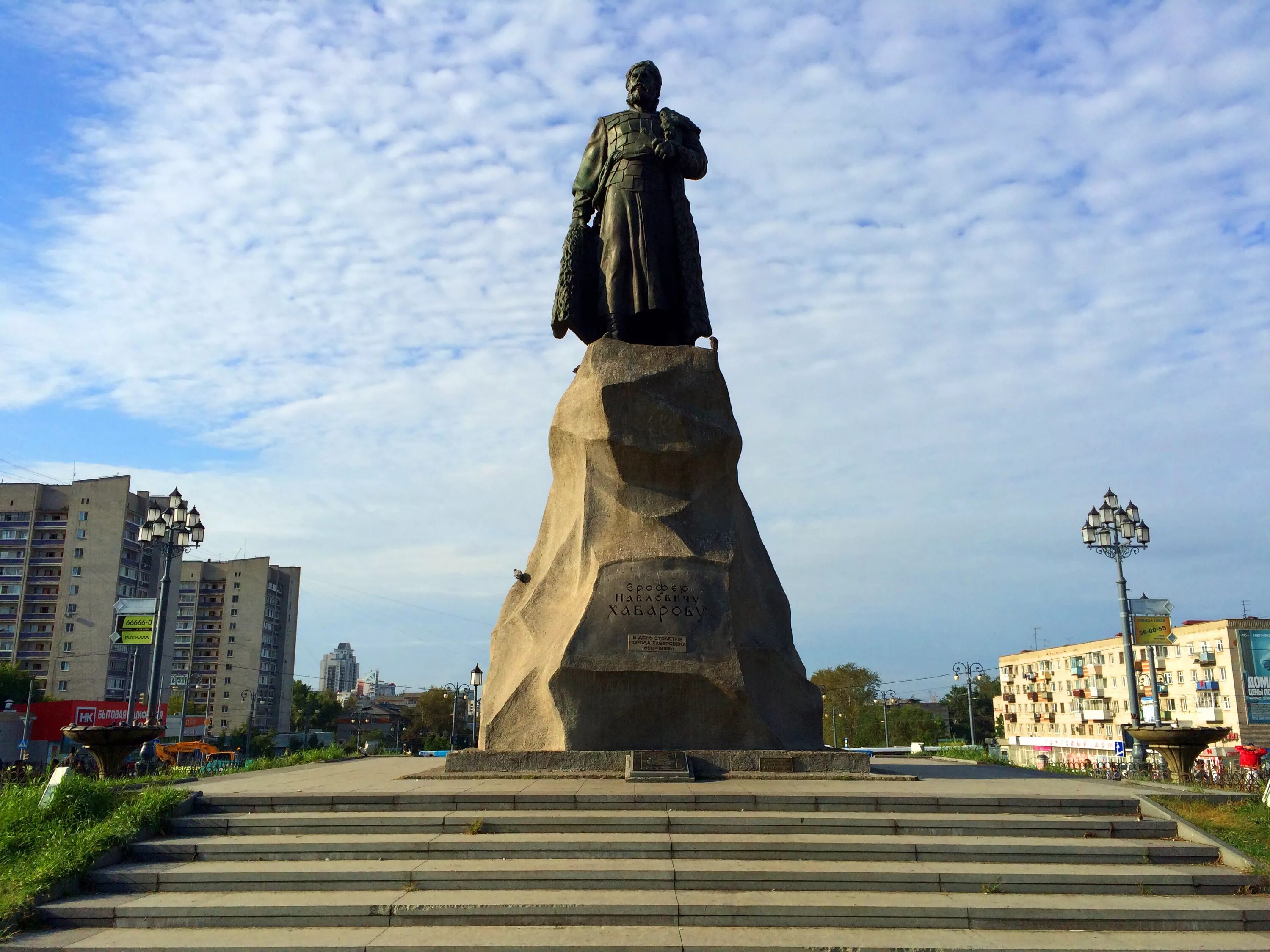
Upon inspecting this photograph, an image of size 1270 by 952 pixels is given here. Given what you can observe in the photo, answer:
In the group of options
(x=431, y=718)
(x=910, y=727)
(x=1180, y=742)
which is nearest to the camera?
(x=1180, y=742)

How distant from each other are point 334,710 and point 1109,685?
67.0m

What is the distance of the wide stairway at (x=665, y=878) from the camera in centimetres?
550

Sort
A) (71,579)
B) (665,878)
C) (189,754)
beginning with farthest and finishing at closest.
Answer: (71,579), (189,754), (665,878)

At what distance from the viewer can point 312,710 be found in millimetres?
84312

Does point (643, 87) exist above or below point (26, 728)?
above

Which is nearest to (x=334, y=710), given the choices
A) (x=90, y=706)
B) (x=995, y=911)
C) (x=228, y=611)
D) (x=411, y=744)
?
(x=228, y=611)

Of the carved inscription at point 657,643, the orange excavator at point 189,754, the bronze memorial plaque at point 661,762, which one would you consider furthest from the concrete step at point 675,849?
Result: the orange excavator at point 189,754

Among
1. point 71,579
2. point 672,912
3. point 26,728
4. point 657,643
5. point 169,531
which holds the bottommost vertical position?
point 26,728

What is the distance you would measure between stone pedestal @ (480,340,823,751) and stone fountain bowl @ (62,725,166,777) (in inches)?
239

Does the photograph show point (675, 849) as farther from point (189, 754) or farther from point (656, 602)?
point (189, 754)

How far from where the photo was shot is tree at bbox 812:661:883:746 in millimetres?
57688

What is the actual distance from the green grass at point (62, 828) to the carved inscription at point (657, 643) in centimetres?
413

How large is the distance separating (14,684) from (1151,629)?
55451 mm

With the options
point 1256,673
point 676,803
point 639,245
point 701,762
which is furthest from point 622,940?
point 1256,673
